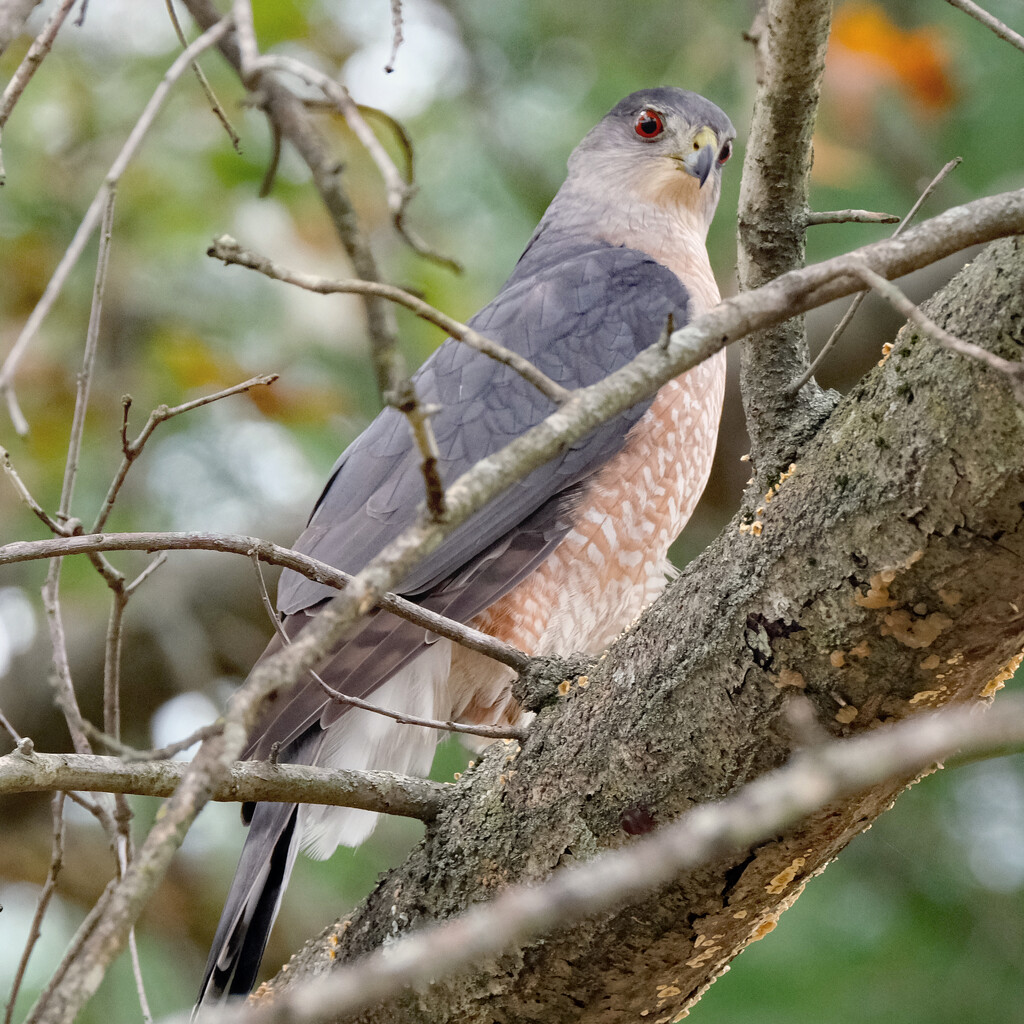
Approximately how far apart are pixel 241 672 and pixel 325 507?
1.81m

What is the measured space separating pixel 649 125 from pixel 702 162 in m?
0.30

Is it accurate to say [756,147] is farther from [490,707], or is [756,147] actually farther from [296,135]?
[490,707]

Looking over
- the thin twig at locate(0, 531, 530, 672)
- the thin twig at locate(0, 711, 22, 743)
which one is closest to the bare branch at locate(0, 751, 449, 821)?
the thin twig at locate(0, 711, 22, 743)

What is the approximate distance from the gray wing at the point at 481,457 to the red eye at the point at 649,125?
0.50m

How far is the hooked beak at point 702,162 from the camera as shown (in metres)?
3.74

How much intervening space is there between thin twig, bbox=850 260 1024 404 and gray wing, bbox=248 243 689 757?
5.45 ft

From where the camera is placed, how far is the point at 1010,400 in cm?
139

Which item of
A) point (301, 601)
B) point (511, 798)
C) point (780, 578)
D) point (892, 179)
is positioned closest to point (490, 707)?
point (301, 601)

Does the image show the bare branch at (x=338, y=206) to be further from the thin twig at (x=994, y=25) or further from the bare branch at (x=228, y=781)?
the thin twig at (x=994, y=25)

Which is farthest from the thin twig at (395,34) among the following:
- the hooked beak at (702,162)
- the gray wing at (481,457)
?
the hooked beak at (702,162)

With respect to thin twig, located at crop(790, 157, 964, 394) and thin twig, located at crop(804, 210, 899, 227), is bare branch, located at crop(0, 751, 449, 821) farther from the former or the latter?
thin twig, located at crop(804, 210, 899, 227)

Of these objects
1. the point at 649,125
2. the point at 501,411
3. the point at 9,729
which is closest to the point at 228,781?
the point at 9,729

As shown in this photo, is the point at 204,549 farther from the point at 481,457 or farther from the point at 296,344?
the point at 296,344

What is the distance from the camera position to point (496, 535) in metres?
2.88
